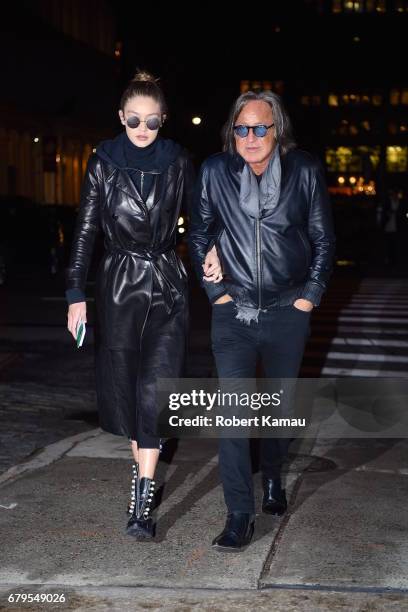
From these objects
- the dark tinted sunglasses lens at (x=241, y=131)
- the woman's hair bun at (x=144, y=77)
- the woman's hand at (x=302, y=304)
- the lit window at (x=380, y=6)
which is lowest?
the woman's hand at (x=302, y=304)

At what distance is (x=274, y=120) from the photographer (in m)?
4.94

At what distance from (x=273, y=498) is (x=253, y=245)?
1.34 metres

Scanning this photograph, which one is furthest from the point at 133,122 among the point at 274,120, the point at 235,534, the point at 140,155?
the point at 235,534

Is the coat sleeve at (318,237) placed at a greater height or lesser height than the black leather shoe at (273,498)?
greater

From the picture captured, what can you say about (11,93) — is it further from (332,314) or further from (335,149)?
(335,149)

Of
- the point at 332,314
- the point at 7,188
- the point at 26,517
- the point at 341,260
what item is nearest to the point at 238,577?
the point at 26,517

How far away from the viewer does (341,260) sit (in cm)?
2766

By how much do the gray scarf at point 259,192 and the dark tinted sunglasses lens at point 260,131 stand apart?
15cm

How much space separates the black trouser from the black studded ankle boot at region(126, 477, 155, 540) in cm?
38

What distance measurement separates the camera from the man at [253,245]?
192 inches

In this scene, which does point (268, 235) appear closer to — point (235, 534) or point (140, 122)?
point (140, 122)

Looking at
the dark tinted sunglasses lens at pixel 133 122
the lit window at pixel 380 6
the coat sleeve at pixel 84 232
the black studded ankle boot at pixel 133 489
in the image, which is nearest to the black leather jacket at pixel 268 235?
the dark tinted sunglasses lens at pixel 133 122

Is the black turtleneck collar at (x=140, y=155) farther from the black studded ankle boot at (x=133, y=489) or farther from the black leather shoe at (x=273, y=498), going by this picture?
the black leather shoe at (x=273, y=498)

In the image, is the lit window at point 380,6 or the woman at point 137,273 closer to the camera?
the woman at point 137,273
